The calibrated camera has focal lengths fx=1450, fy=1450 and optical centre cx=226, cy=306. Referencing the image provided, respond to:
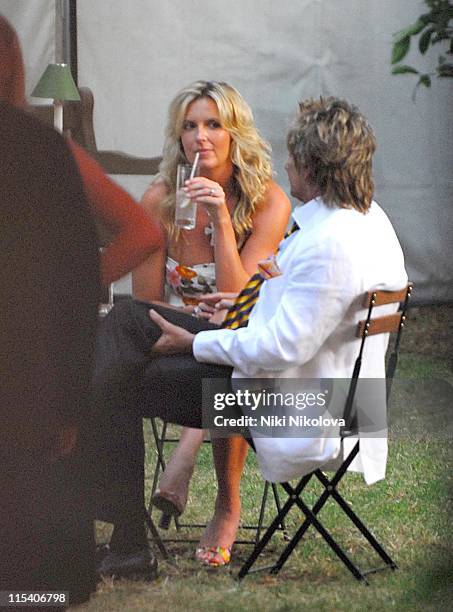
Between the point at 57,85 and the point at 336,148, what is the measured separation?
656 mm

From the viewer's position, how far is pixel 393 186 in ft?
10.4

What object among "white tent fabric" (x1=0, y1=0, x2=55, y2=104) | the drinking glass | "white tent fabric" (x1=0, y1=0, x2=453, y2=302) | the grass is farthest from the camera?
the grass

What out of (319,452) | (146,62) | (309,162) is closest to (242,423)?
(319,452)

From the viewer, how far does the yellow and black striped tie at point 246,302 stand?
314cm

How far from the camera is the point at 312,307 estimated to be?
305cm

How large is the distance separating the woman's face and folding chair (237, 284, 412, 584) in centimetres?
→ 44

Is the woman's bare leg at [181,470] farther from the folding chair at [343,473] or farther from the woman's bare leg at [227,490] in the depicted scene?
the folding chair at [343,473]

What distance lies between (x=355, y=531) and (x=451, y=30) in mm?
1371

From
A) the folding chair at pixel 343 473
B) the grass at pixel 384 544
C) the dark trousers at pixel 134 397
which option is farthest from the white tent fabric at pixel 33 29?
the grass at pixel 384 544

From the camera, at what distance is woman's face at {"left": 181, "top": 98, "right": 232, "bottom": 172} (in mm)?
3080

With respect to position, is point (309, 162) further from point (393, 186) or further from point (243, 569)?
point (243, 569)

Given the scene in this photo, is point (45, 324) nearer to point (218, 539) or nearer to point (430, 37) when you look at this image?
point (218, 539)

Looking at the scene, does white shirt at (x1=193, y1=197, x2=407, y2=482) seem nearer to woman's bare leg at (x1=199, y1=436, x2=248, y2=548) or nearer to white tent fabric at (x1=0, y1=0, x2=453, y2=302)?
white tent fabric at (x1=0, y1=0, x2=453, y2=302)

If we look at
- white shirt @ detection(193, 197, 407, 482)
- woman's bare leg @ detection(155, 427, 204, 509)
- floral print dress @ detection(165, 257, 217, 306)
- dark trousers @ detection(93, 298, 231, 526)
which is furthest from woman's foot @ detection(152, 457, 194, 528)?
floral print dress @ detection(165, 257, 217, 306)
